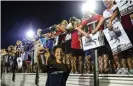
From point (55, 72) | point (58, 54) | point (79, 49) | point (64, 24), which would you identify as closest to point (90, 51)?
point (79, 49)

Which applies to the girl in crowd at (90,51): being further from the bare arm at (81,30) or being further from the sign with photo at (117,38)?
the sign with photo at (117,38)

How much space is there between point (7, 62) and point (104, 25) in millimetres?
8439

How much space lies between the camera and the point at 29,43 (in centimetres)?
916

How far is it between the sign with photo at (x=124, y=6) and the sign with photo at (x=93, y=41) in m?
0.78

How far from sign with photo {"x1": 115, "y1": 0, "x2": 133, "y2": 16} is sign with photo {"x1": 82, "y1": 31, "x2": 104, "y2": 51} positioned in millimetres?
777

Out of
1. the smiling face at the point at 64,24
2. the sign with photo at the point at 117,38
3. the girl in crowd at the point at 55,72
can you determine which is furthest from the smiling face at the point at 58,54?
the smiling face at the point at 64,24

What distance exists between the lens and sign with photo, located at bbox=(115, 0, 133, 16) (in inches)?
175

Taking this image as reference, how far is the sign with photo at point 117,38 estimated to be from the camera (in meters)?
4.46

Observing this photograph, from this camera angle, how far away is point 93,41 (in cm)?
528

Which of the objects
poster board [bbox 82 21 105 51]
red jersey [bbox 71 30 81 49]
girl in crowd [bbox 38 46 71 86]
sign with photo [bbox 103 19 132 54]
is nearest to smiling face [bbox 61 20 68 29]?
red jersey [bbox 71 30 81 49]

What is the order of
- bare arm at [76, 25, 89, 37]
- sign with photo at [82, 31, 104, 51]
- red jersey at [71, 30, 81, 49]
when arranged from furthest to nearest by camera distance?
red jersey at [71, 30, 81, 49]
bare arm at [76, 25, 89, 37]
sign with photo at [82, 31, 104, 51]

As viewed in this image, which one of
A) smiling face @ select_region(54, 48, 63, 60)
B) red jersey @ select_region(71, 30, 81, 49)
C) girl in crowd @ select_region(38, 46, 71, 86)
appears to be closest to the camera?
girl in crowd @ select_region(38, 46, 71, 86)

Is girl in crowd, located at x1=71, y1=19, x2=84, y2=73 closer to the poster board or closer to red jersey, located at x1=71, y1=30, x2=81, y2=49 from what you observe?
red jersey, located at x1=71, y1=30, x2=81, y2=49

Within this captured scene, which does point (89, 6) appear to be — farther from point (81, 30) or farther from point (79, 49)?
point (79, 49)
